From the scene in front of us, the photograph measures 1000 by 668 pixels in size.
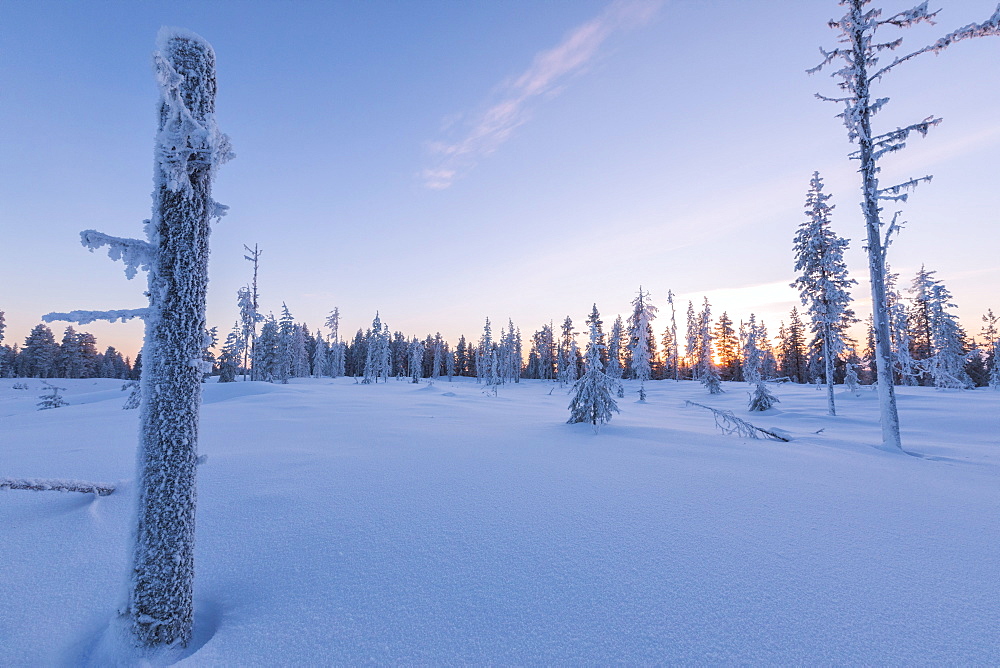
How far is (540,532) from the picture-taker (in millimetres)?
3330

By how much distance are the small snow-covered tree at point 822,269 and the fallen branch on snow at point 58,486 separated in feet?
87.4

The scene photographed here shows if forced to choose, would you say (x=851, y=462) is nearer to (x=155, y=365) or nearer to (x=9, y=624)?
(x=155, y=365)

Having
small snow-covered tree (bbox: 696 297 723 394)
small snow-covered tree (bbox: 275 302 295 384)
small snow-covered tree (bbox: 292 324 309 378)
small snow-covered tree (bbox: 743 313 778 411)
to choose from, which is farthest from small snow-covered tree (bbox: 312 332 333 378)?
small snow-covered tree (bbox: 743 313 778 411)

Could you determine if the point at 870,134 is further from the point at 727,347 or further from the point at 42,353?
the point at 42,353

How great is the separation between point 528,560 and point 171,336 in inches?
107

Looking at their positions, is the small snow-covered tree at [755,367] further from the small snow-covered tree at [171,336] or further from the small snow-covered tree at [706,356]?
the small snow-covered tree at [171,336]

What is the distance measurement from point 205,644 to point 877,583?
13.5 ft

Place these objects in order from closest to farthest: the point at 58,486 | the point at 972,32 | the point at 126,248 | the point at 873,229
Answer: the point at 126,248, the point at 58,486, the point at 972,32, the point at 873,229

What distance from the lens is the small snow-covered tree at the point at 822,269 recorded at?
833 inches

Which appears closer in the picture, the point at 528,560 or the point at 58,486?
the point at 528,560

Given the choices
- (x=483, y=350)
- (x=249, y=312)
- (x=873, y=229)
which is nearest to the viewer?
(x=873, y=229)

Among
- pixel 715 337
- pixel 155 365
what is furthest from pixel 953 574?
pixel 715 337

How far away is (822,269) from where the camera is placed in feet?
70.5

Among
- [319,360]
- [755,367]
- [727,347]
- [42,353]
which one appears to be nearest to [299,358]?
[319,360]
